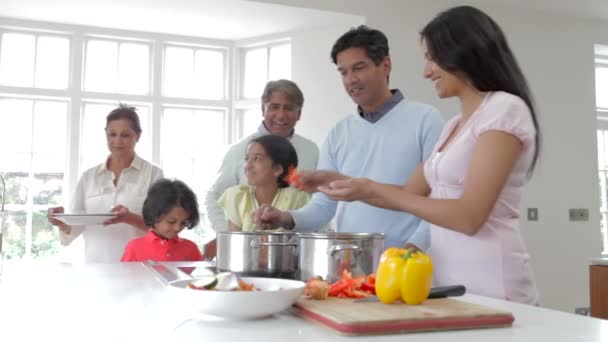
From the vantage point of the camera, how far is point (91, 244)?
2787 mm

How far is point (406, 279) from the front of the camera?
41.4 inches

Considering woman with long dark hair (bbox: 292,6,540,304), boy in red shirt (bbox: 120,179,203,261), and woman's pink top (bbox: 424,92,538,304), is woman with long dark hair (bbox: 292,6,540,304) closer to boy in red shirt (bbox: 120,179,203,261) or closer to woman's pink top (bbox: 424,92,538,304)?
woman's pink top (bbox: 424,92,538,304)

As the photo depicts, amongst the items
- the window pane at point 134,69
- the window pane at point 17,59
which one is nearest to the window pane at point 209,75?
the window pane at point 134,69

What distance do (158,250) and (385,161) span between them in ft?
3.17

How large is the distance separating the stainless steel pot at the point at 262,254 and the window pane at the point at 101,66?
3563mm

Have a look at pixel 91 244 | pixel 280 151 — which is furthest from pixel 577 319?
pixel 91 244

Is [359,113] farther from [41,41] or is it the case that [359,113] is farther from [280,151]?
[41,41]

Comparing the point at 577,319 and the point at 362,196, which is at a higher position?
the point at 362,196

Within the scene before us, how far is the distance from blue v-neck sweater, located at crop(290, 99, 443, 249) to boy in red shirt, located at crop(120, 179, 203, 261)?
62 cm

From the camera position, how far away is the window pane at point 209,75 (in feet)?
15.7

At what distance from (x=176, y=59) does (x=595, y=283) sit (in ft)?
10.7

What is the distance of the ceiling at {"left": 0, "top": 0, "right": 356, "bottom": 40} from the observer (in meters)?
3.87

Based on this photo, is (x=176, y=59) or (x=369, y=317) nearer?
(x=369, y=317)

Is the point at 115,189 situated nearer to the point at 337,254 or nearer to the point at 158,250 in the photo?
the point at 158,250
